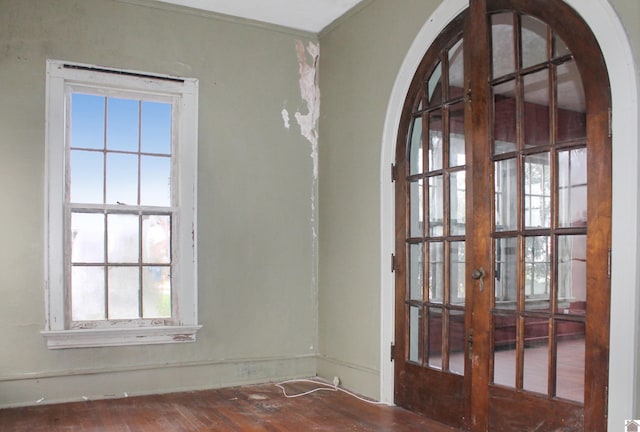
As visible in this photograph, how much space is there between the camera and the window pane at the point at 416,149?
392cm

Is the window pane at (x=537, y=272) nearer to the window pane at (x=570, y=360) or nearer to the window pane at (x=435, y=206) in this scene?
the window pane at (x=570, y=360)

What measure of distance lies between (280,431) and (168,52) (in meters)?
2.95

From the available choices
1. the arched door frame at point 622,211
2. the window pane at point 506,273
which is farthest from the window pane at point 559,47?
the window pane at point 506,273

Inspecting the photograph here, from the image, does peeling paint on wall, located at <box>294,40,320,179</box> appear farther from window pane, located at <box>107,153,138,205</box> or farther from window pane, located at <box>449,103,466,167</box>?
window pane, located at <box>449,103,466,167</box>

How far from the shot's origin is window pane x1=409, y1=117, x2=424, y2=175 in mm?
3916

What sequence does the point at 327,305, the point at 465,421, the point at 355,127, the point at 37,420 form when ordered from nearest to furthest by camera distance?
the point at 465,421 < the point at 37,420 < the point at 355,127 < the point at 327,305

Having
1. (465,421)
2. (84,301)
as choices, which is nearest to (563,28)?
(465,421)

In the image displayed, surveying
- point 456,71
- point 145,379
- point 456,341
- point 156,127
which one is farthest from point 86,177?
point 456,341

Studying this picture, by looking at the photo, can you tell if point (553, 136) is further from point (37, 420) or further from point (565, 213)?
point (37, 420)

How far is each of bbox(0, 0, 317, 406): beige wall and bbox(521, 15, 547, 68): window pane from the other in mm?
2312

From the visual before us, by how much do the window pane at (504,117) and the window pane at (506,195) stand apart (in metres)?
0.09

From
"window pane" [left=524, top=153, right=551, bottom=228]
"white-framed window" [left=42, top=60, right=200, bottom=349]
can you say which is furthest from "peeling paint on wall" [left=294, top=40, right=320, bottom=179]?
"window pane" [left=524, top=153, right=551, bottom=228]

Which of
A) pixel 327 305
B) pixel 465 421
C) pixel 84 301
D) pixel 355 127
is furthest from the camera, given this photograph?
pixel 327 305

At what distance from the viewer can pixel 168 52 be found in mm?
4582
